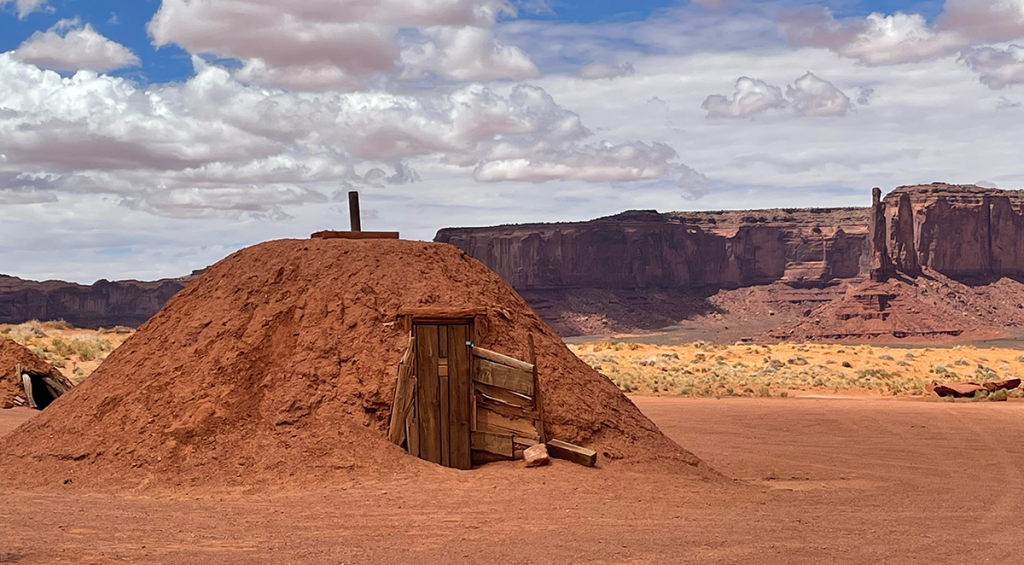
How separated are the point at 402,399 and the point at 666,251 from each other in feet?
389

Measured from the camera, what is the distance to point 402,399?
35.5 feet

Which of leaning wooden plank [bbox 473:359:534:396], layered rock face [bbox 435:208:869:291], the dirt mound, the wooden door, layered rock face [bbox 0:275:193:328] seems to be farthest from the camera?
layered rock face [bbox 435:208:869:291]

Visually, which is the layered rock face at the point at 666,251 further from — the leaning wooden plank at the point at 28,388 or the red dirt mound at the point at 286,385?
the red dirt mound at the point at 286,385

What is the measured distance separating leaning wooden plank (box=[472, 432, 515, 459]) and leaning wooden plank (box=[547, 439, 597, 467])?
446 millimetres

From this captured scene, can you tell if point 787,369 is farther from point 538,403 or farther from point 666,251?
point 666,251

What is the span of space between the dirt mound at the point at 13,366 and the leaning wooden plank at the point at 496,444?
1256 centimetres

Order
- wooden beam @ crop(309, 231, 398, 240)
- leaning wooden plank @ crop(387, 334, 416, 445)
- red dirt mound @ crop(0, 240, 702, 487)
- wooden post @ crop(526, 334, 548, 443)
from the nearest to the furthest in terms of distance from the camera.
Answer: red dirt mound @ crop(0, 240, 702, 487) → leaning wooden plank @ crop(387, 334, 416, 445) → wooden post @ crop(526, 334, 548, 443) → wooden beam @ crop(309, 231, 398, 240)

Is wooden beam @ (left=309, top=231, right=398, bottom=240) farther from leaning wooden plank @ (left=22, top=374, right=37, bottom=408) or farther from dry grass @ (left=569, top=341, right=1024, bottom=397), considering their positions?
dry grass @ (left=569, top=341, right=1024, bottom=397)

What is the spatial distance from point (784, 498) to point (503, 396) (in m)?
3.24

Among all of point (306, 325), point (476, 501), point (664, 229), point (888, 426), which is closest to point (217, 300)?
point (306, 325)

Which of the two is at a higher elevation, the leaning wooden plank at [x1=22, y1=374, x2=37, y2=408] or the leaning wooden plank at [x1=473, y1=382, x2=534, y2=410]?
the leaning wooden plank at [x1=473, y1=382, x2=534, y2=410]

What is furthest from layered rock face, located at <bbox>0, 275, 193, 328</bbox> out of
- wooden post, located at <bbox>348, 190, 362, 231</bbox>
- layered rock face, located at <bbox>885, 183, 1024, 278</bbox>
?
wooden post, located at <bbox>348, 190, 362, 231</bbox>

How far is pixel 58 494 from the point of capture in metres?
10.3

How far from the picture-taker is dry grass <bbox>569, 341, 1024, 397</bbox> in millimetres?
31906
